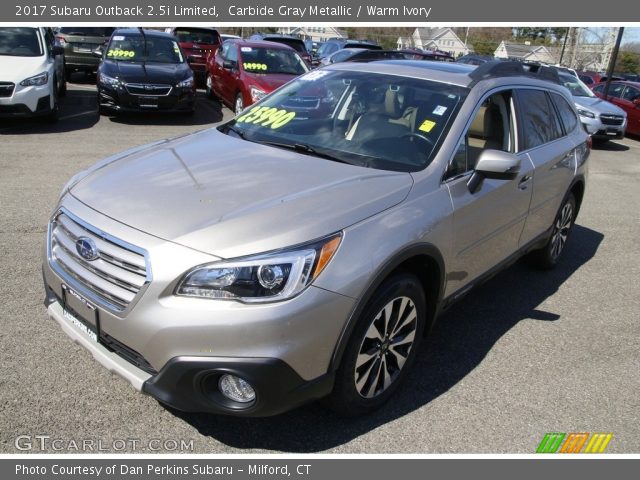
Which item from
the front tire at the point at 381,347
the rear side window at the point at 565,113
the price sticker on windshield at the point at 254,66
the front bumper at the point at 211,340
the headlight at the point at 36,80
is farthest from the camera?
the price sticker on windshield at the point at 254,66

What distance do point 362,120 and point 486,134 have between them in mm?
863

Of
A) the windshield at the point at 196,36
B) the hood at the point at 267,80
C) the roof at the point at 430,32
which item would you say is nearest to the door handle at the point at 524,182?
the hood at the point at 267,80

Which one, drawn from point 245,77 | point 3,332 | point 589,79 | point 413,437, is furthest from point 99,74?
point 589,79

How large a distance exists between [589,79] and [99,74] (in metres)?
20.0

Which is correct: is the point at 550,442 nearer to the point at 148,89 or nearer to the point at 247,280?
the point at 247,280

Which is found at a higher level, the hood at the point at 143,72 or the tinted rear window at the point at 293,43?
the tinted rear window at the point at 293,43

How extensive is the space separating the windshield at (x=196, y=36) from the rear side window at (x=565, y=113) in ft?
44.1

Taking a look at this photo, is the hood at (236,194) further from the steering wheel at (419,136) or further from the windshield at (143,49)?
the windshield at (143,49)

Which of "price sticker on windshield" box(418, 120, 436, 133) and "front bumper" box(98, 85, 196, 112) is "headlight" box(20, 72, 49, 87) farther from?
"price sticker on windshield" box(418, 120, 436, 133)

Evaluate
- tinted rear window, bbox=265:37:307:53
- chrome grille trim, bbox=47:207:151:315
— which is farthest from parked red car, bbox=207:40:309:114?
chrome grille trim, bbox=47:207:151:315

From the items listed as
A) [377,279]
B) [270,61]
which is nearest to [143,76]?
[270,61]

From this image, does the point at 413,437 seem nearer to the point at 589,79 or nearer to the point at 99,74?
the point at 99,74

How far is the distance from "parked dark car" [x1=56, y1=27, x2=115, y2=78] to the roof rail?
13315 millimetres

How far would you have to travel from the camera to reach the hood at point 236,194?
2348 mm
